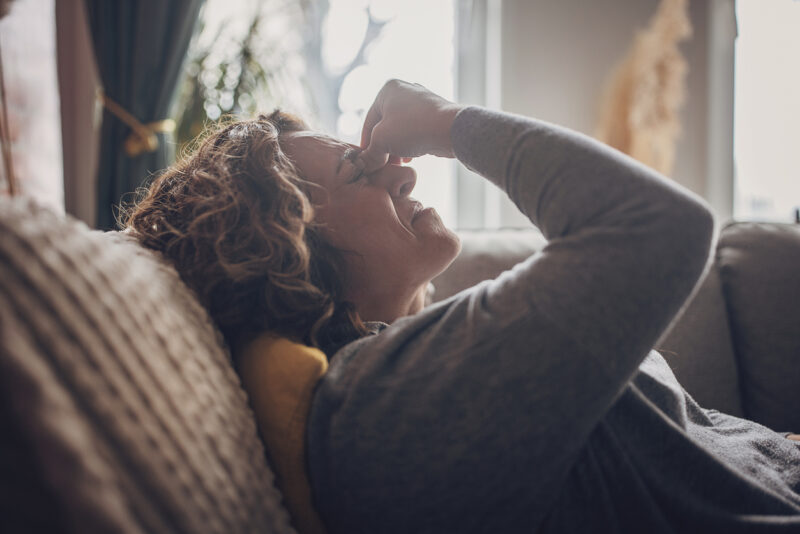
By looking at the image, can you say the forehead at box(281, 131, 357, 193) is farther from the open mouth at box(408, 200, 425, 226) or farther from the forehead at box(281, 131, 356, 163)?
the open mouth at box(408, 200, 425, 226)

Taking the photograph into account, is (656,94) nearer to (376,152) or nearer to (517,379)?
(376,152)

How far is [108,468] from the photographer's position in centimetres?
36

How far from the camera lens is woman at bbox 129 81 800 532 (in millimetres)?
537

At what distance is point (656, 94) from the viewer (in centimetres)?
240

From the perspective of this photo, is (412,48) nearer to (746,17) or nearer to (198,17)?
(198,17)

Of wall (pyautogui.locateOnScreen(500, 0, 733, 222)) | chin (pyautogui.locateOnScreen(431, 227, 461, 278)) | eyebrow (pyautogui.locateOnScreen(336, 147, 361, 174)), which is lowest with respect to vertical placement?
chin (pyautogui.locateOnScreen(431, 227, 461, 278))

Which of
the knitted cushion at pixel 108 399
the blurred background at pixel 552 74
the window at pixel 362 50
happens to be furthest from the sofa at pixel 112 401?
the window at pixel 362 50

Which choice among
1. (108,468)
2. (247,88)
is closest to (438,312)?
(108,468)

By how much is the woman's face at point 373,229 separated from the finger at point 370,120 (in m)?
0.04

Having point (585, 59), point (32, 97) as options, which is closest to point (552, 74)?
point (585, 59)

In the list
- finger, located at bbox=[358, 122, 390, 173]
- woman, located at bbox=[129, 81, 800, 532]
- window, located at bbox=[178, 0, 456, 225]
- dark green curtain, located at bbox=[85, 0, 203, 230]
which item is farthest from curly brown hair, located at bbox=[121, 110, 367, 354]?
window, located at bbox=[178, 0, 456, 225]

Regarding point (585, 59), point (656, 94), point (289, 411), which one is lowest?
point (289, 411)

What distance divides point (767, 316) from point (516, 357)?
1020 millimetres

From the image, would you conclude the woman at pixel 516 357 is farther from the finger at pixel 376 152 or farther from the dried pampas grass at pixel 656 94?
the dried pampas grass at pixel 656 94
